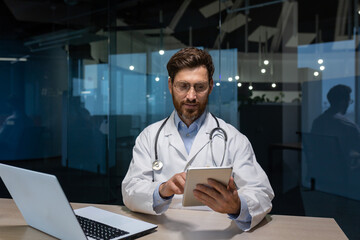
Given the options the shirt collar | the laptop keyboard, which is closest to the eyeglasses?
the shirt collar

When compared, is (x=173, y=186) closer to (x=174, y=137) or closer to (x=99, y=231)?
(x=99, y=231)

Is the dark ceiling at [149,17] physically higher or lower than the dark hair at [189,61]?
higher

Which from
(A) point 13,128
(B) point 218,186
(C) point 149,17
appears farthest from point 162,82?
(B) point 218,186

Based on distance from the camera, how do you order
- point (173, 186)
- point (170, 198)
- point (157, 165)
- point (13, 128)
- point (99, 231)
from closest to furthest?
point (99, 231)
point (173, 186)
point (170, 198)
point (157, 165)
point (13, 128)

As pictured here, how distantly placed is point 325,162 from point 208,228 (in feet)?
8.95

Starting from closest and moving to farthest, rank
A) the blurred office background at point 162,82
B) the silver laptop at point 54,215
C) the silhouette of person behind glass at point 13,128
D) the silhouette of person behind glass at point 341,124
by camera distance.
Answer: the silver laptop at point 54,215 → the silhouette of person behind glass at point 341,124 → the blurred office background at point 162,82 → the silhouette of person behind glass at point 13,128

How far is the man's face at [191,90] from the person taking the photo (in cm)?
168

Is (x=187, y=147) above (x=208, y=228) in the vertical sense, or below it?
above

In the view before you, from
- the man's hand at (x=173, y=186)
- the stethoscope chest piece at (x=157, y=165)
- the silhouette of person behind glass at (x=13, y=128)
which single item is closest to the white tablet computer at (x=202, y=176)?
the man's hand at (x=173, y=186)

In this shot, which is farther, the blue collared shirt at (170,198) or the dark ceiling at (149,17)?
the dark ceiling at (149,17)

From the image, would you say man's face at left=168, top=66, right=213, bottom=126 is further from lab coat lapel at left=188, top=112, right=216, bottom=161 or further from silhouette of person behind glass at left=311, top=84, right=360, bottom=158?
silhouette of person behind glass at left=311, top=84, right=360, bottom=158

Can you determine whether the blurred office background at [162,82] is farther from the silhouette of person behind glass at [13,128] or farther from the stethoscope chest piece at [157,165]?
the stethoscope chest piece at [157,165]

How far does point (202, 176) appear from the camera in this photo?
1.08 m

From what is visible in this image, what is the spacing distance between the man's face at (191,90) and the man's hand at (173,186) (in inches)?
18.2
